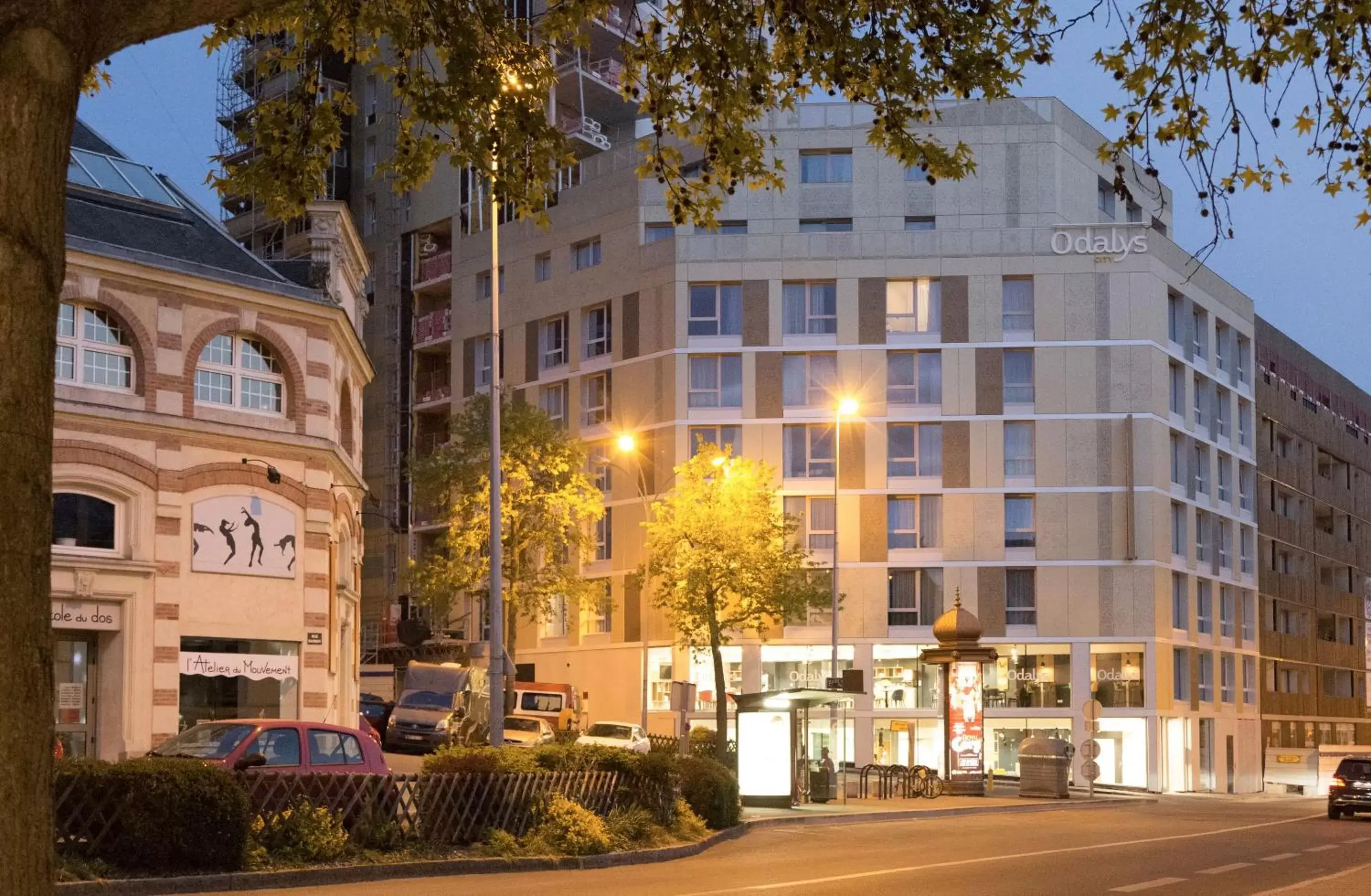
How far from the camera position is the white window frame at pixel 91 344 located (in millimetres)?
32125

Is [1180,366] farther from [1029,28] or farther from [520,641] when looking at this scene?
[1029,28]

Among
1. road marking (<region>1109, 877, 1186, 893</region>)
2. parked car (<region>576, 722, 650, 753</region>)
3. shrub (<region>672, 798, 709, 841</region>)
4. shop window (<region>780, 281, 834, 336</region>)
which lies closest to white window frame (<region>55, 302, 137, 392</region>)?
shrub (<region>672, 798, 709, 841</region>)

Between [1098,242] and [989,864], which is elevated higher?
[1098,242]

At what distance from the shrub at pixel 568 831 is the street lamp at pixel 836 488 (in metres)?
28.2

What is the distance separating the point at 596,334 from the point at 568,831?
51.4m

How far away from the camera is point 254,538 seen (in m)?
34.8

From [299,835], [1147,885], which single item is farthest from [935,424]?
[299,835]

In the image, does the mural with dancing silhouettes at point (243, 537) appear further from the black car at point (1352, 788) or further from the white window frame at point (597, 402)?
the white window frame at point (597, 402)

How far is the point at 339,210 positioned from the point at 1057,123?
38.3 metres

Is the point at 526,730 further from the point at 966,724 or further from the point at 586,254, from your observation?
the point at 586,254

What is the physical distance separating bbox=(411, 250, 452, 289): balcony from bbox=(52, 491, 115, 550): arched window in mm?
49958

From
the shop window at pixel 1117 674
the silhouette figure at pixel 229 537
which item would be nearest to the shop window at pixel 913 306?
the shop window at pixel 1117 674

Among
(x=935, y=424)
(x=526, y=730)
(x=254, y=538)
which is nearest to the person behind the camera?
(x=254, y=538)

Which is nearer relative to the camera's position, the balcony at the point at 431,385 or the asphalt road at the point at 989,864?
the asphalt road at the point at 989,864
